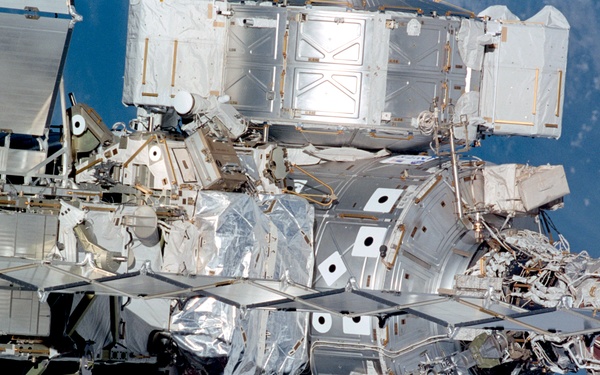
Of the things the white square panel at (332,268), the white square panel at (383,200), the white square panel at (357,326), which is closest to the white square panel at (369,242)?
the white square panel at (332,268)

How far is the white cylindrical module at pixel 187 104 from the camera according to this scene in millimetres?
18766

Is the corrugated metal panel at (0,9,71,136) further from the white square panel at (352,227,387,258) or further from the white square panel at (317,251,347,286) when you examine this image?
the white square panel at (352,227,387,258)

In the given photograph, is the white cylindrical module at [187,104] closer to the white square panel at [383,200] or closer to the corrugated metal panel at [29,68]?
the corrugated metal panel at [29,68]

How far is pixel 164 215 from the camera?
1745 centimetres

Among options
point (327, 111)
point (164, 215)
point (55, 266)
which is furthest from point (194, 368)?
point (327, 111)

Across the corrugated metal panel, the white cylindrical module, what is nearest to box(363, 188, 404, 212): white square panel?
the white cylindrical module

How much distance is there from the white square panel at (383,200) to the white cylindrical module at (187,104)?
301cm

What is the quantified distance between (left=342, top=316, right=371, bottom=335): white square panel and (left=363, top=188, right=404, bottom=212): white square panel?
5.53 feet

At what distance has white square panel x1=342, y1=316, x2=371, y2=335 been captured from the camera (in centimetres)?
1755

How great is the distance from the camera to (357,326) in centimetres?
1761

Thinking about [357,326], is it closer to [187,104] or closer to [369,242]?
[369,242]

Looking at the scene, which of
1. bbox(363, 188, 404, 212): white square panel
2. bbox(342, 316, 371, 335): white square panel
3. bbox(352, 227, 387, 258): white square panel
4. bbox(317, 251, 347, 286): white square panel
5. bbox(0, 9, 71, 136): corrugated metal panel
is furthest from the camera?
bbox(363, 188, 404, 212): white square panel

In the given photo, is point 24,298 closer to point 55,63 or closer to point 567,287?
point 55,63

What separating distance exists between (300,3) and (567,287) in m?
6.51
